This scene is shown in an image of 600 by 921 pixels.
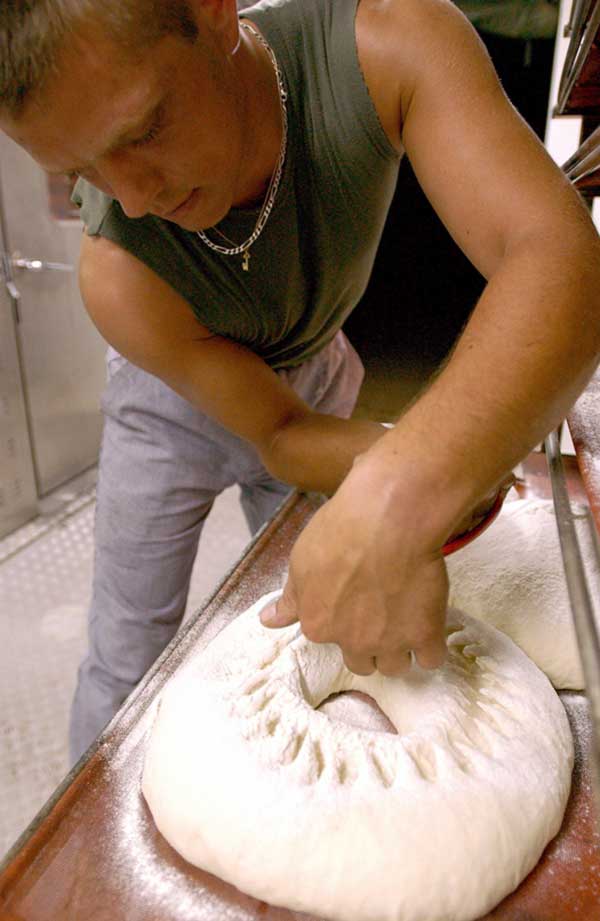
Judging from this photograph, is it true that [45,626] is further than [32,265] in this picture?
No

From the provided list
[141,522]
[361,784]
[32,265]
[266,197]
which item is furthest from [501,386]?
[32,265]

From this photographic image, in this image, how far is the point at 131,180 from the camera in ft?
2.38

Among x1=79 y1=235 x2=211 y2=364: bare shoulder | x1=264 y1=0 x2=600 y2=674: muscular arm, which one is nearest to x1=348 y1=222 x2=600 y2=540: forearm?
x1=264 y1=0 x2=600 y2=674: muscular arm

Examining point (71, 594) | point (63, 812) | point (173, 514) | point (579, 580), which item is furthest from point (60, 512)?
point (579, 580)

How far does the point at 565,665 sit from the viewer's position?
36.4 inches

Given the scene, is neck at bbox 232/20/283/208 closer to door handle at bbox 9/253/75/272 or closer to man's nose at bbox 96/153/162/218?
man's nose at bbox 96/153/162/218

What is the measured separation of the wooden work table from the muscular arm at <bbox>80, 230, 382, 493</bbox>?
48 cm

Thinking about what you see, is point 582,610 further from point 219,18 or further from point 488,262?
point 219,18

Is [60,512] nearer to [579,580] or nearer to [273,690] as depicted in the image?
[273,690]

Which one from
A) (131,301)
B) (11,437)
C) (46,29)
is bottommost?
(11,437)

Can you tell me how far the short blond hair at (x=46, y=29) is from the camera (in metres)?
0.59

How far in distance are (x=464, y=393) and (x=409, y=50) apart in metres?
0.46

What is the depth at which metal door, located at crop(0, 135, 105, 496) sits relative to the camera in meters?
2.51

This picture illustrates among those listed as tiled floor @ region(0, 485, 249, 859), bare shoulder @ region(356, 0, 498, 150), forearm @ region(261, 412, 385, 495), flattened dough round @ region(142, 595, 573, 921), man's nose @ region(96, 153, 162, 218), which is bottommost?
tiled floor @ region(0, 485, 249, 859)
